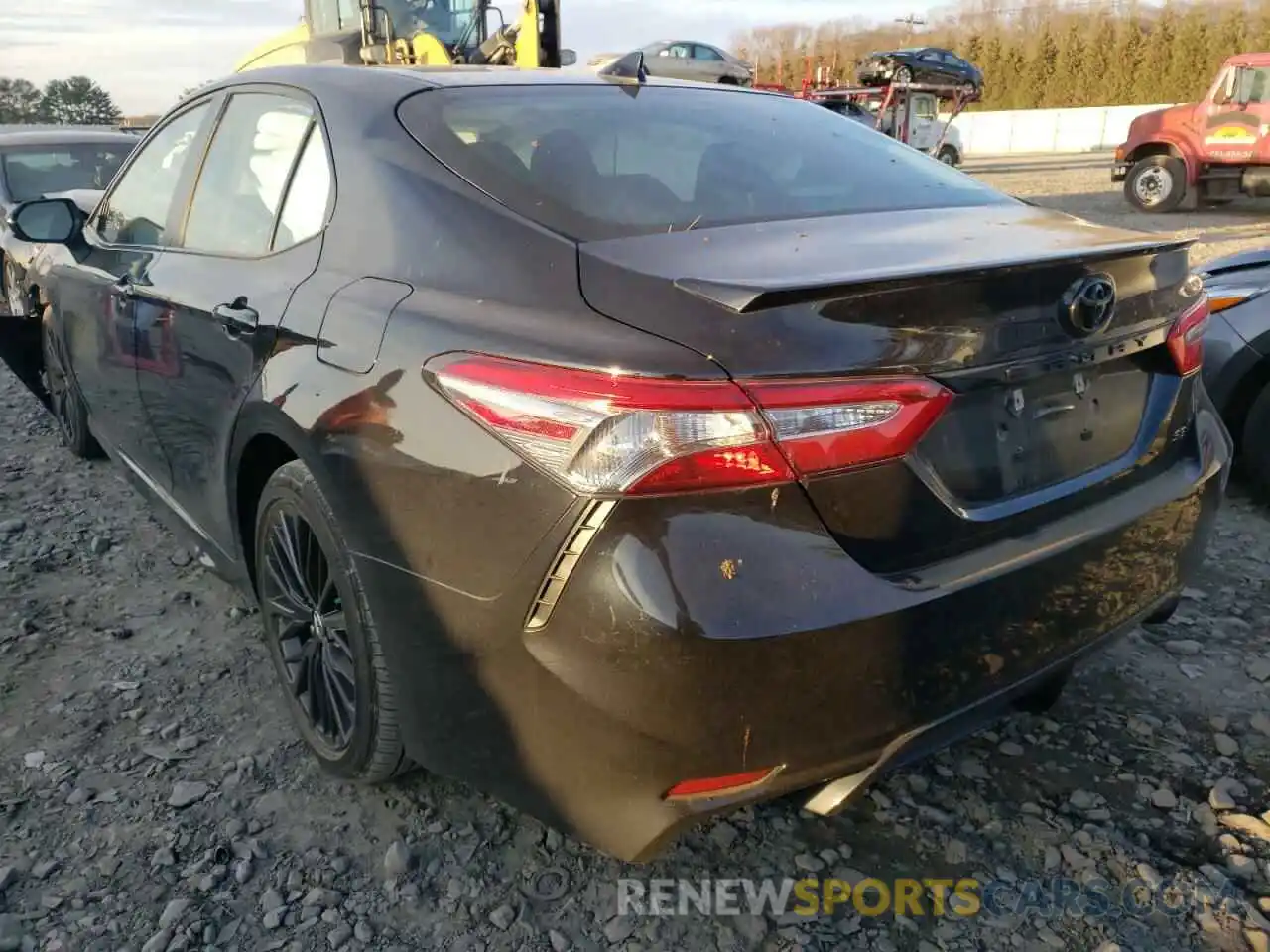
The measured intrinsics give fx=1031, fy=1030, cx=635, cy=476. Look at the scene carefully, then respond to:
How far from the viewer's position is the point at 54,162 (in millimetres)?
7918

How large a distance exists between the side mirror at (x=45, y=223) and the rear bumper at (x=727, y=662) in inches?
102

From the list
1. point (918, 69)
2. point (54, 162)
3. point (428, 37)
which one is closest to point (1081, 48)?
point (918, 69)

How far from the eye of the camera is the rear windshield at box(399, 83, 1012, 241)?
6.92ft

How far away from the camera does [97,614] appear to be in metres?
3.37

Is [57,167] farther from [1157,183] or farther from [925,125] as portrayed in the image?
[925,125]

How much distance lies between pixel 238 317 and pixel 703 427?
143cm

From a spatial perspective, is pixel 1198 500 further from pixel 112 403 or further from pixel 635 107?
pixel 112 403

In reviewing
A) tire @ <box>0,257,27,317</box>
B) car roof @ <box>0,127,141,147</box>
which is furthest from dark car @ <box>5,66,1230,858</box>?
car roof @ <box>0,127,141,147</box>

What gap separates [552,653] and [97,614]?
7.80ft

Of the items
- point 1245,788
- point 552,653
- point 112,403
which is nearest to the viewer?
point 552,653

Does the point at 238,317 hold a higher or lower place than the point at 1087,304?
lower

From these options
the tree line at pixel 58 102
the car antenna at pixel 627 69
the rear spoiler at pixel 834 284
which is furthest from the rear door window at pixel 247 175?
the tree line at pixel 58 102

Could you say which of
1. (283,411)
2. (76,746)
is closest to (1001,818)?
(283,411)

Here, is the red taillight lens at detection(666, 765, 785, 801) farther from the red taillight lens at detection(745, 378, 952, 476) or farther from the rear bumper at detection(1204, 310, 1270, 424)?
the rear bumper at detection(1204, 310, 1270, 424)
